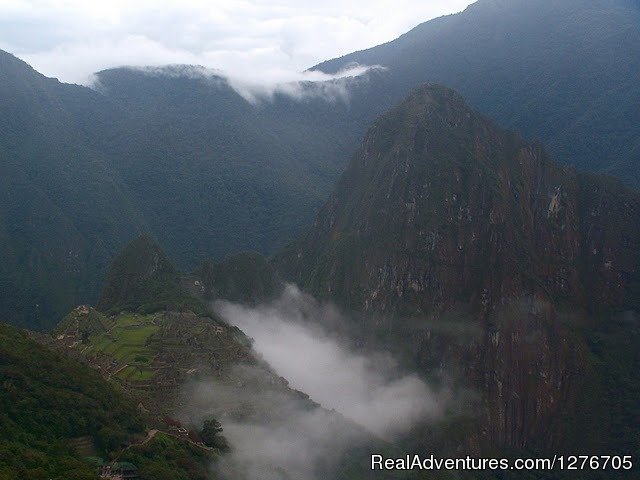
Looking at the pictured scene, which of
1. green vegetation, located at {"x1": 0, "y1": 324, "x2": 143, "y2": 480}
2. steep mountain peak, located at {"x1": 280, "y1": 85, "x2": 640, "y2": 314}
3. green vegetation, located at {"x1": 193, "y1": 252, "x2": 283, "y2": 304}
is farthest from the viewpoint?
green vegetation, located at {"x1": 193, "y1": 252, "x2": 283, "y2": 304}

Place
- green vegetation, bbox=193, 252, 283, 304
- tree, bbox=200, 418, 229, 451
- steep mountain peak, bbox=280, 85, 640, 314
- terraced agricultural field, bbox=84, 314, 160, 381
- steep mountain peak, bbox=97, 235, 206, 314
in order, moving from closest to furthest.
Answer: tree, bbox=200, 418, 229, 451
terraced agricultural field, bbox=84, 314, 160, 381
steep mountain peak, bbox=97, 235, 206, 314
steep mountain peak, bbox=280, 85, 640, 314
green vegetation, bbox=193, 252, 283, 304

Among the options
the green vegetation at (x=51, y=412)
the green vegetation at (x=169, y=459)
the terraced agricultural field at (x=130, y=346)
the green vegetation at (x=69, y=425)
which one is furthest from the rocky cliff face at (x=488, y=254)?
the green vegetation at (x=51, y=412)

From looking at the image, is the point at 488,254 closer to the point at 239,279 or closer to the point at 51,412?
the point at 239,279

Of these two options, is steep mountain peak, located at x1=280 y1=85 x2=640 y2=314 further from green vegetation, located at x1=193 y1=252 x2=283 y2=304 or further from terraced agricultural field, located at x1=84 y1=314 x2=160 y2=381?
terraced agricultural field, located at x1=84 y1=314 x2=160 y2=381

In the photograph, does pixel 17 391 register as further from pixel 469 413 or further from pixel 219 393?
pixel 469 413

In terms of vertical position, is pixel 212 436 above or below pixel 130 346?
below

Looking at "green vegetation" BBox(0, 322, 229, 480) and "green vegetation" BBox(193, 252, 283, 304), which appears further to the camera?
"green vegetation" BBox(193, 252, 283, 304)

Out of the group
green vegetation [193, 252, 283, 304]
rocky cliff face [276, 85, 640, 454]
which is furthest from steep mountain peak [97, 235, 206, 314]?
rocky cliff face [276, 85, 640, 454]

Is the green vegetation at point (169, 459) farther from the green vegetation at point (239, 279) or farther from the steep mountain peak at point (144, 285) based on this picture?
the green vegetation at point (239, 279)

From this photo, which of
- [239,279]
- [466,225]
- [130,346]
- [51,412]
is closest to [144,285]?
[239,279]
